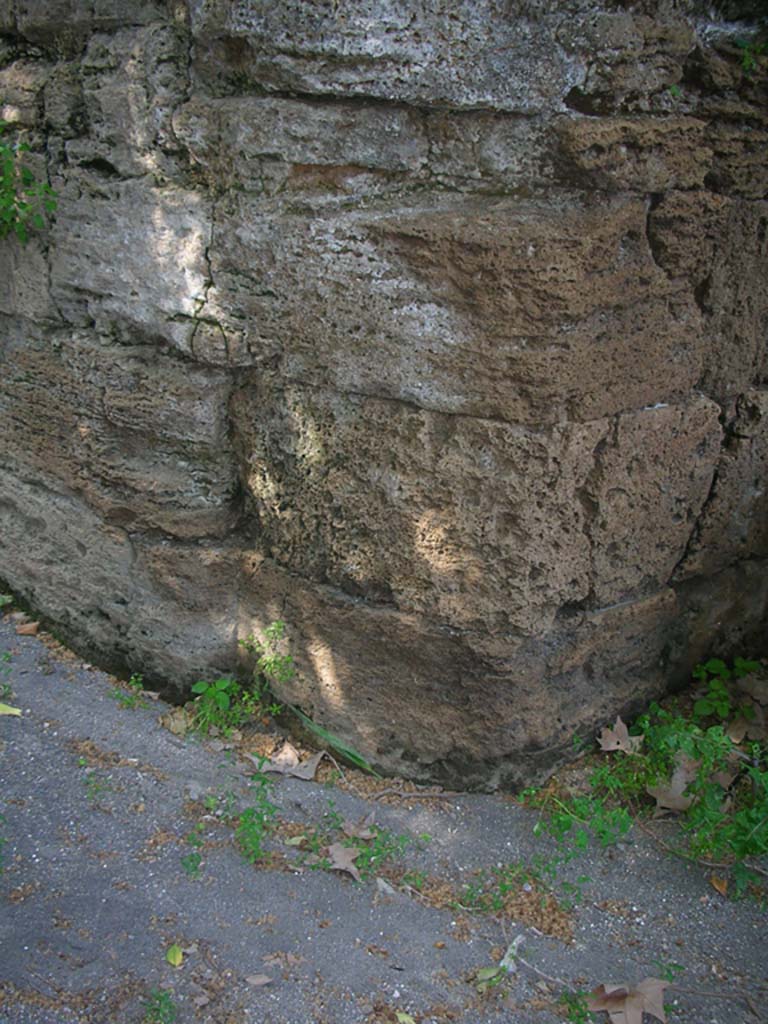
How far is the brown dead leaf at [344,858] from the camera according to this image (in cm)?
254

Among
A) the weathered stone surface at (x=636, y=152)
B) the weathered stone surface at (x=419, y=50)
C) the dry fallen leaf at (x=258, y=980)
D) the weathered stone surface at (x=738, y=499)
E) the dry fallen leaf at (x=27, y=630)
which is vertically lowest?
the dry fallen leaf at (x=258, y=980)

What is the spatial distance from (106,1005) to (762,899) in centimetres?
169

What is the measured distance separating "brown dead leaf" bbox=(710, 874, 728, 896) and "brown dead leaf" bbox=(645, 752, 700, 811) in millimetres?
217

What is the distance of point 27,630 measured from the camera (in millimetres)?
3482

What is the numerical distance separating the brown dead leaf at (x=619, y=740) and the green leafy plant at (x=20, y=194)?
2362 mm

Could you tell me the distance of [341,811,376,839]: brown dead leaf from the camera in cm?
267

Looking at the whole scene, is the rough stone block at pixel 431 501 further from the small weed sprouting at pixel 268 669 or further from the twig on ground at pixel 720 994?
the twig on ground at pixel 720 994

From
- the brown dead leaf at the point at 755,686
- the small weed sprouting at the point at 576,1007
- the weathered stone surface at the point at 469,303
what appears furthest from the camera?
the brown dead leaf at the point at 755,686

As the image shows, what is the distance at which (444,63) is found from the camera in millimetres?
2197

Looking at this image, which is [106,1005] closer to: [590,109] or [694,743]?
[694,743]

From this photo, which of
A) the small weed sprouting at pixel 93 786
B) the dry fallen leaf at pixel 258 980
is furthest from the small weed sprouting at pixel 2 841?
the dry fallen leaf at pixel 258 980

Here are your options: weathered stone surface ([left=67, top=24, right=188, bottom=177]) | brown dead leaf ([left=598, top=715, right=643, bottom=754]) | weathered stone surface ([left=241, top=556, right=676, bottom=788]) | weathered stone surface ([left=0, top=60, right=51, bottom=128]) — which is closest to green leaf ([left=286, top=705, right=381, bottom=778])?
weathered stone surface ([left=241, top=556, right=676, bottom=788])

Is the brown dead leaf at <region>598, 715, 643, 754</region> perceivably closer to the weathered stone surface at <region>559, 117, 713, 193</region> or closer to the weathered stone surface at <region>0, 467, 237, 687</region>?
the weathered stone surface at <region>0, 467, 237, 687</region>

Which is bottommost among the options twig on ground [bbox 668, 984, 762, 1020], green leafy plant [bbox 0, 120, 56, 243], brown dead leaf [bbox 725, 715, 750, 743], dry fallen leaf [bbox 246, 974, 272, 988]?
twig on ground [bbox 668, 984, 762, 1020]
